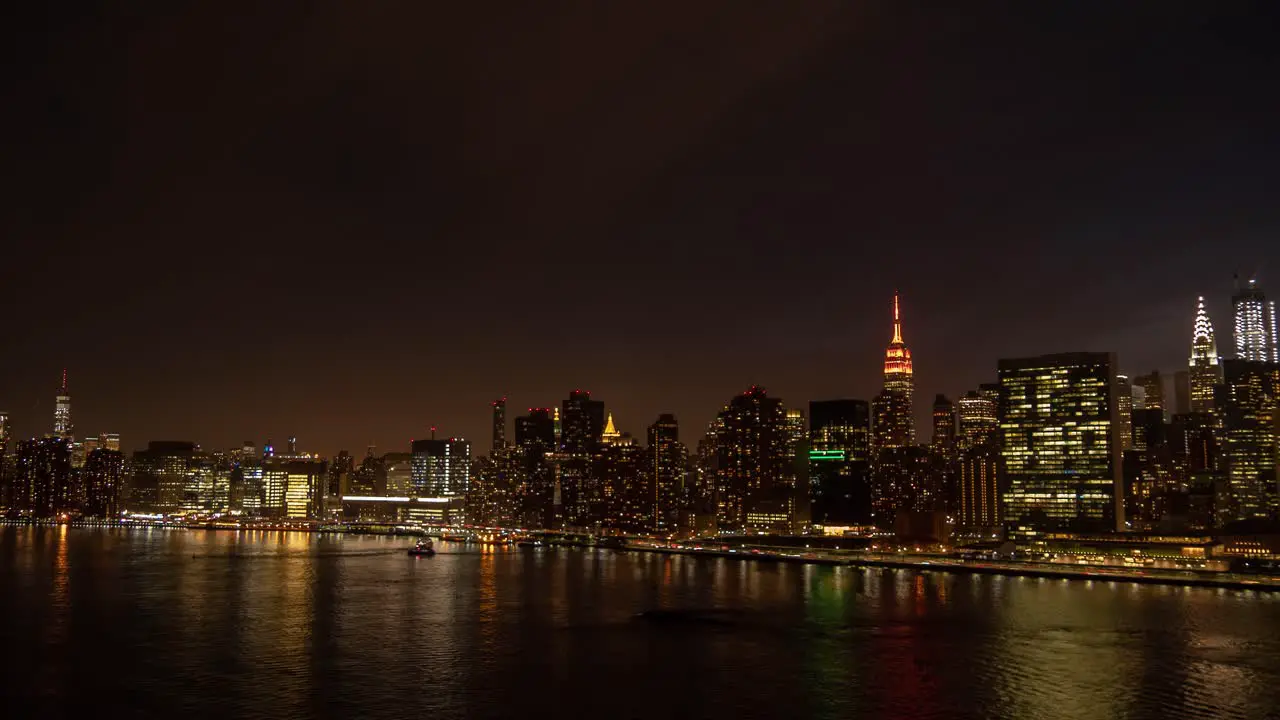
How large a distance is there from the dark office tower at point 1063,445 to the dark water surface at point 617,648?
56.8 m

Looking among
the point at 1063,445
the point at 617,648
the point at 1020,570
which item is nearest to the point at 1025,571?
the point at 1020,570

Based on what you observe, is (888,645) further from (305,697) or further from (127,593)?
(127,593)

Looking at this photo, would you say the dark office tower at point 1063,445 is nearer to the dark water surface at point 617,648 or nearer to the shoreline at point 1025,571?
the shoreline at point 1025,571

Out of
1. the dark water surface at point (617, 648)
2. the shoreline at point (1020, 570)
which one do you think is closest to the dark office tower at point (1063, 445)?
the shoreline at point (1020, 570)

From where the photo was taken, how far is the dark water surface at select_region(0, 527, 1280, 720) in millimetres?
39438

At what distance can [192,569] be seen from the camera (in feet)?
319

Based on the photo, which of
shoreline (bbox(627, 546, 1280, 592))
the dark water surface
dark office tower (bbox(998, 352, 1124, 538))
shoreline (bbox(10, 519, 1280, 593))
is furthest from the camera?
dark office tower (bbox(998, 352, 1124, 538))

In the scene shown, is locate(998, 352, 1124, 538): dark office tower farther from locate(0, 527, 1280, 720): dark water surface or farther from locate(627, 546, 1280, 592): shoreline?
locate(0, 527, 1280, 720): dark water surface

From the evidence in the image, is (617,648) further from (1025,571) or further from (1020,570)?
(1025,571)

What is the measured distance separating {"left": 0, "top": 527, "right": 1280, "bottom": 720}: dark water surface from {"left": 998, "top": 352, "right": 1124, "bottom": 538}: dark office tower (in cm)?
5680

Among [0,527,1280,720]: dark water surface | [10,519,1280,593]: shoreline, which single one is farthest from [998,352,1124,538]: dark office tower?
[0,527,1280,720]: dark water surface

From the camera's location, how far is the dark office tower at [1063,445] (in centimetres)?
14500

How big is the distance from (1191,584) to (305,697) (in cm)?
8394

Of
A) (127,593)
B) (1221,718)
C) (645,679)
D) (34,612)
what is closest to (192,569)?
(127,593)
